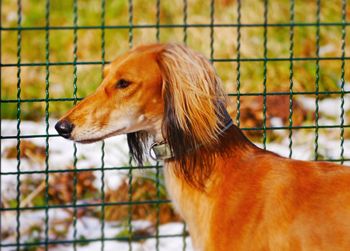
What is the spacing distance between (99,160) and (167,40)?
1.84 meters

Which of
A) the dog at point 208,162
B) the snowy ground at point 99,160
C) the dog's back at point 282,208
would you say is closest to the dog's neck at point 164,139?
the dog at point 208,162

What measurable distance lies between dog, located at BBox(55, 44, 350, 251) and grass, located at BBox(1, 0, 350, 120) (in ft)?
12.0

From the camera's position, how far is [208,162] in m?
3.92

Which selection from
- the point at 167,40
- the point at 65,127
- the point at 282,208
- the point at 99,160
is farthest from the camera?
the point at 167,40

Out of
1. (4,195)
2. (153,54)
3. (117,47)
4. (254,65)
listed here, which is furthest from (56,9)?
(153,54)

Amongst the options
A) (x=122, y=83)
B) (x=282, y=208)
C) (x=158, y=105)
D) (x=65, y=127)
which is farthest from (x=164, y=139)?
(x=282, y=208)

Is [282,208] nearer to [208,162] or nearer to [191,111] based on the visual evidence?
[208,162]

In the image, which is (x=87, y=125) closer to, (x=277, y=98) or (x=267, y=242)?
(x=267, y=242)

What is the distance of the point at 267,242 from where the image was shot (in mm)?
3695

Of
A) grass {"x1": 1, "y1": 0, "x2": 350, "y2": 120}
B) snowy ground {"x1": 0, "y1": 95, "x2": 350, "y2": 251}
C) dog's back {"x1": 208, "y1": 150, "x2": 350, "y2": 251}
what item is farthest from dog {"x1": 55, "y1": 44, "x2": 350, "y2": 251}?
grass {"x1": 1, "y1": 0, "x2": 350, "y2": 120}

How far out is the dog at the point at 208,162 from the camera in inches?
146

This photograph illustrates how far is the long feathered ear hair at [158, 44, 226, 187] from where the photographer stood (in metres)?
3.85

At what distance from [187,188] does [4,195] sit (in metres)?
2.70

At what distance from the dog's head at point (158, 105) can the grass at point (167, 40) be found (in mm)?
3658
